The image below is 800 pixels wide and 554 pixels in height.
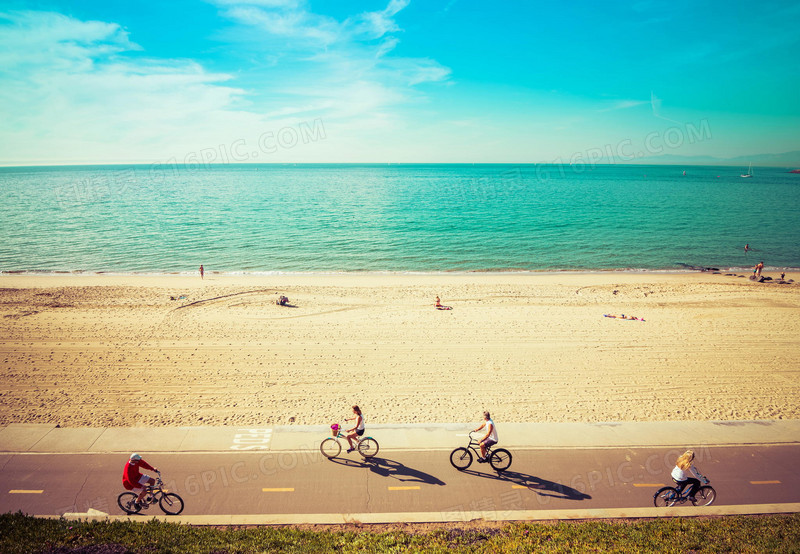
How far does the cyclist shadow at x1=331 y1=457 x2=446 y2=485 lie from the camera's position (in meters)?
9.01

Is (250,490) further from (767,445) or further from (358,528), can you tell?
(767,445)

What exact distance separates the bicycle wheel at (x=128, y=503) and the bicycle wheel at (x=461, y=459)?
6756 millimetres

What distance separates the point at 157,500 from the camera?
798cm

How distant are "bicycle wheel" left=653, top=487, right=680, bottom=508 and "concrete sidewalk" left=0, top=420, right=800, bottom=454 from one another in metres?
1.89

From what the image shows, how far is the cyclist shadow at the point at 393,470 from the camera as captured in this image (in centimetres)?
901

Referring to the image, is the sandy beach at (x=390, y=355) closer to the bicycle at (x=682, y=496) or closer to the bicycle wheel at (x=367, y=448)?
the bicycle wheel at (x=367, y=448)

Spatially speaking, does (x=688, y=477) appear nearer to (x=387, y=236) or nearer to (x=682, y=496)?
(x=682, y=496)

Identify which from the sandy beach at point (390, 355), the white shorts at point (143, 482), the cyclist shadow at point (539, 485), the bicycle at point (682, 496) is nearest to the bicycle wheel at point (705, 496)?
the bicycle at point (682, 496)

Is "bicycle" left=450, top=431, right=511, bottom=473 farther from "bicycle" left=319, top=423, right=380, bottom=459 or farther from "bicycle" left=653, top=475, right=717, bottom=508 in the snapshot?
"bicycle" left=653, top=475, right=717, bottom=508

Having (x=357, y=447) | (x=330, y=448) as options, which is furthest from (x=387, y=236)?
(x=357, y=447)

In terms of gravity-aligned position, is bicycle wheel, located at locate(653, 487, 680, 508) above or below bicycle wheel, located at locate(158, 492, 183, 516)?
below

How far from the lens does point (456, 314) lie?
823 inches

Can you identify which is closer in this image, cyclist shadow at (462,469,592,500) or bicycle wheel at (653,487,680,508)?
bicycle wheel at (653,487,680,508)

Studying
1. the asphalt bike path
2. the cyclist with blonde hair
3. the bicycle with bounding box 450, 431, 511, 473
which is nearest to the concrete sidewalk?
the asphalt bike path
